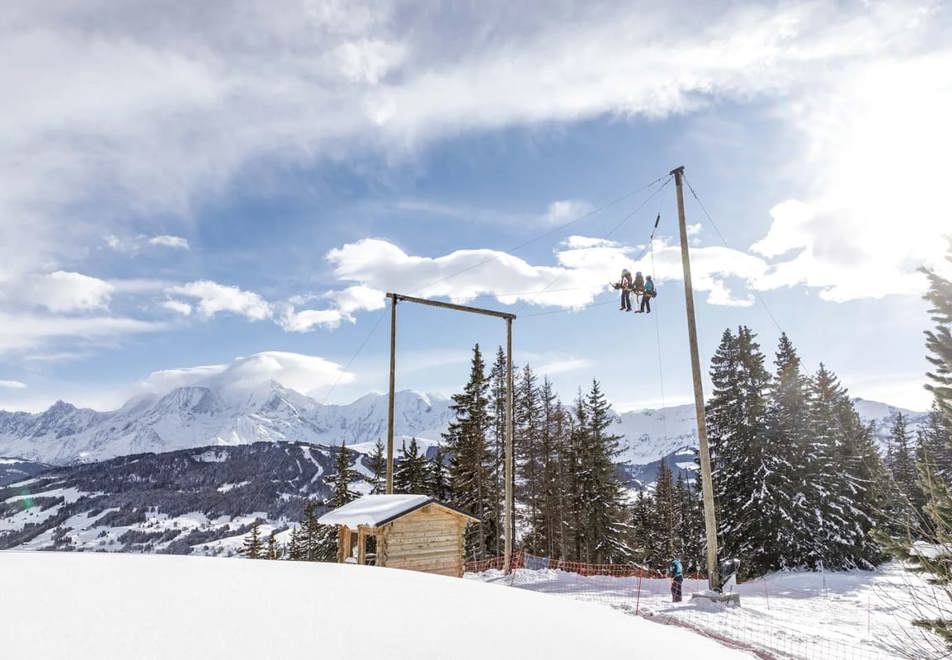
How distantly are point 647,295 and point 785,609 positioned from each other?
1074 centimetres

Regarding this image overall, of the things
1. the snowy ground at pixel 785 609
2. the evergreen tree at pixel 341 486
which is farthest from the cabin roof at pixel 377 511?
the evergreen tree at pixel 341 486

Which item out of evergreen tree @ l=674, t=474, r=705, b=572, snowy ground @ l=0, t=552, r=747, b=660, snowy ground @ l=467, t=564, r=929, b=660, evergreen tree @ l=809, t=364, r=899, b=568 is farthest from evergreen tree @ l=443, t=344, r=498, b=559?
snowy ground @ l=0, t=552, r=747, b=660

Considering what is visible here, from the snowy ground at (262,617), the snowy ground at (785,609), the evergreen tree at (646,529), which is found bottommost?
the evergreen tree at (646,529)

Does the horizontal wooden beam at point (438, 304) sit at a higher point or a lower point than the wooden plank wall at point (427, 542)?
higher

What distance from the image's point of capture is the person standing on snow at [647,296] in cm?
1694

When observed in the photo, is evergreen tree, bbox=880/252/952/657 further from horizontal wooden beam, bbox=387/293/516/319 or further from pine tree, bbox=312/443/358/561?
pine tree, bbox=312/443/358/561

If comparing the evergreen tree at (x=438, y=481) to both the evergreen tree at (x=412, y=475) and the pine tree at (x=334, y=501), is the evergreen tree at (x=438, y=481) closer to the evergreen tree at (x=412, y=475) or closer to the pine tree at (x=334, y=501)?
the evergreen tree at (x=412, y=475)

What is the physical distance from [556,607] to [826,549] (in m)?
28.9

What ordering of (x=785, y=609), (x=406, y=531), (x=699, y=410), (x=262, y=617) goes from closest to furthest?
(x=262, y=617)
(x=699, y=410)
(x=785, y=609)
(x=406, y=531)

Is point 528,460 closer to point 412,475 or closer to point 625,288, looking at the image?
point 412,475

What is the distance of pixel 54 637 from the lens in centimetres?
272

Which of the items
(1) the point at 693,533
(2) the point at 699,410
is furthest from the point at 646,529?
(2) the point at 699,410

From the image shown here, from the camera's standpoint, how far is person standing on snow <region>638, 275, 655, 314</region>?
1694cm

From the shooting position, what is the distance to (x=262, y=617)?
11.4 ft
